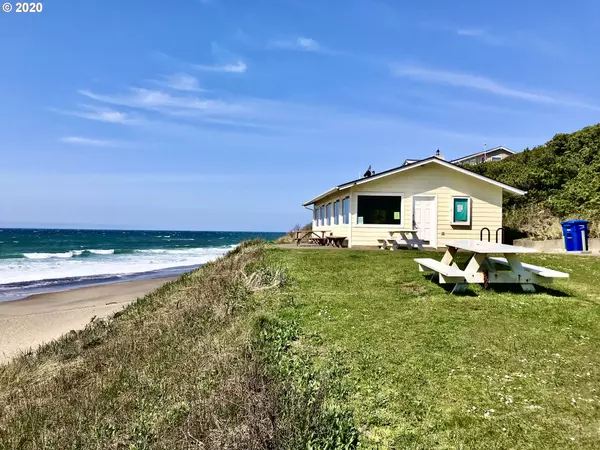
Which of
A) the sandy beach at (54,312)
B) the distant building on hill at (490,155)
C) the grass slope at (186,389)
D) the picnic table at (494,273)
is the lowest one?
the sandy beach at (54,312)

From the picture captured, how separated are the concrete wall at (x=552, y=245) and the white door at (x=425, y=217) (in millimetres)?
3839

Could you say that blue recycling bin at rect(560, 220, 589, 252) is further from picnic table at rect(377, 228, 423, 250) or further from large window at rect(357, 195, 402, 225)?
large window at rect(357, 195, 402, 225)

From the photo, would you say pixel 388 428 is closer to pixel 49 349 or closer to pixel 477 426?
pixel 477 426

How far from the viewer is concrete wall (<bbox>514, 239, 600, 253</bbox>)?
52.0 ft

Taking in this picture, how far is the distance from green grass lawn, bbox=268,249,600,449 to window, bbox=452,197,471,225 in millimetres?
9587

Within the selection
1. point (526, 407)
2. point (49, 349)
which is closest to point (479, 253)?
point (526, 407)

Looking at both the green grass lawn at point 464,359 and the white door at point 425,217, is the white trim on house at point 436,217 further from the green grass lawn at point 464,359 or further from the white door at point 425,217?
the green grass lawn at point 464,359

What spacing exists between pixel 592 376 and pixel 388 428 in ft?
7.63

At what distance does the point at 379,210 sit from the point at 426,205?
1.98 metres

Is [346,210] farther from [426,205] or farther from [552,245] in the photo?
[552,245]

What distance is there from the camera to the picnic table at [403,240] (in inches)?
656

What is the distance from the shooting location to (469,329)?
5766mm

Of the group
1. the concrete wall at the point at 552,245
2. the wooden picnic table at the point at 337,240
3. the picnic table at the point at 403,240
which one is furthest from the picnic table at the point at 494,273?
the wooden picnic table at the point at 337,240

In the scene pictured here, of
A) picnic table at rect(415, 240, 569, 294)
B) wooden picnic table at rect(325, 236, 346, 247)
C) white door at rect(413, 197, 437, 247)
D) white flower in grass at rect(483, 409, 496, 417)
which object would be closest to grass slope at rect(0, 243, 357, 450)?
white flower in grass at rect(483, 409, 496, 417)
